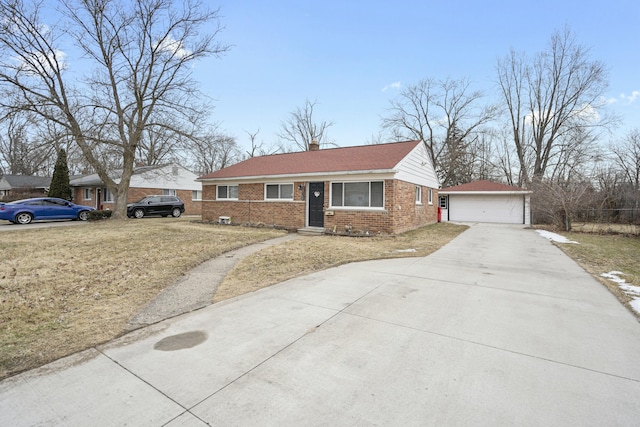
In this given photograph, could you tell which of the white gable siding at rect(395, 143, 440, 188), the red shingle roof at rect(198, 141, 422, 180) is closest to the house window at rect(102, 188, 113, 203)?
the red shingle roof at rect(198, 141, 422, 180)

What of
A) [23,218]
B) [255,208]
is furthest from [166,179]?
[255,208]

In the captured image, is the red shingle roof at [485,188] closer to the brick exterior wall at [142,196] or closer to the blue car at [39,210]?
the brick exterior wall at [142,196]

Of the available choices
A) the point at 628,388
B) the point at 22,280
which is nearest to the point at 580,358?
the point at 628,388

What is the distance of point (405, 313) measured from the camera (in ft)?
13.5

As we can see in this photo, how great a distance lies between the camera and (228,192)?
17.3m

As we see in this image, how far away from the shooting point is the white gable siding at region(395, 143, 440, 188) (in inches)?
505

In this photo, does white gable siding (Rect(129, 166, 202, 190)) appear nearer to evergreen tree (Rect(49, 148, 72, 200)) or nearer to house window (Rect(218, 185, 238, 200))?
evergreen tree (Rect(49, 148, 72, 200))

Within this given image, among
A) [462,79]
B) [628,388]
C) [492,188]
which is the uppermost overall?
[462,79]

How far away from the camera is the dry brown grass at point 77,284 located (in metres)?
3.36

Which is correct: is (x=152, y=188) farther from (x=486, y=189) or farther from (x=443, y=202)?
(x=486, y=189)

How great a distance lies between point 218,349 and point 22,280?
17.0 feet

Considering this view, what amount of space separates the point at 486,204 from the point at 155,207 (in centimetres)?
2405

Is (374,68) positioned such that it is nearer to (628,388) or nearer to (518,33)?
(518,33)

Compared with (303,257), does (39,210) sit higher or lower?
higher
